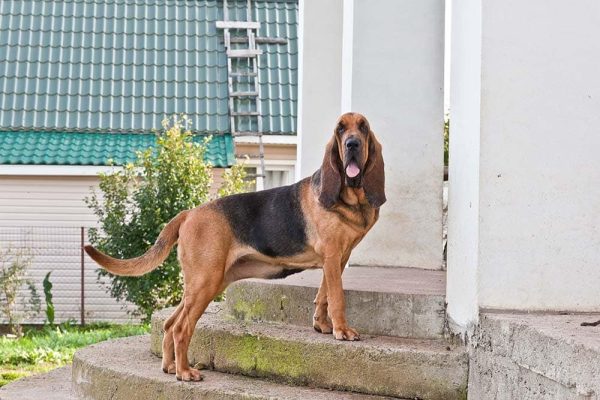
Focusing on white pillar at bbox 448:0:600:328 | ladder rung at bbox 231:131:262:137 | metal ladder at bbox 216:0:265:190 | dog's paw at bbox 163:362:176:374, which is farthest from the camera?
metal ladder at bbox 216:0:265:190

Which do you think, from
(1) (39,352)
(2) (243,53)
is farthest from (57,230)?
(1) (39,352)

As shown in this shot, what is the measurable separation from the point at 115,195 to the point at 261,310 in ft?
34.4

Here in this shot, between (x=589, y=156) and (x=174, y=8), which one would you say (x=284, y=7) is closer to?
(x=174, y=8)

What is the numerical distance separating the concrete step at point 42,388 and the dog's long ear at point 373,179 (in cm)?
262

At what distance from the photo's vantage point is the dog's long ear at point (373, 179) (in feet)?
21.4

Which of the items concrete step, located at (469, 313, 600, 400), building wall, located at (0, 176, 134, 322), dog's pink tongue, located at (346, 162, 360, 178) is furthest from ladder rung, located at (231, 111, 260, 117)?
concrete step, located at (469, 313, 600, 400)

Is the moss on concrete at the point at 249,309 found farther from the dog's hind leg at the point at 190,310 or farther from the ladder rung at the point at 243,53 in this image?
the ladder rung at the point at 243,53

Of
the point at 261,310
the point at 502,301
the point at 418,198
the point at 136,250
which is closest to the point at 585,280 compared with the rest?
the point at 502,301

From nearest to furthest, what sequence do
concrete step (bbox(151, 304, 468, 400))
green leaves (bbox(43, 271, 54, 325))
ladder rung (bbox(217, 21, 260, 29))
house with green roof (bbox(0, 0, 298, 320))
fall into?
concrete step (bbox(151, 304, 468, 400)), green leaves (bbox(43, 271, 54, 325)), house with green roof (bbox(0, 0, 298, 320)), ladder rung (bbox(217, 21, 260, 29))

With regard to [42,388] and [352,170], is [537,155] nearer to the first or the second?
[352,170]

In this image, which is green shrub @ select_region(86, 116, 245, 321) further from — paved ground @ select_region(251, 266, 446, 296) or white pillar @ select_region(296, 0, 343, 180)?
paved ground @ select_region(251, 266, 446, 296)

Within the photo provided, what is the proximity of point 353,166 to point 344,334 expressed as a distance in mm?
957

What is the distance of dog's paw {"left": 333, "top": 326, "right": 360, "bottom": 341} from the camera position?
21.1 ft

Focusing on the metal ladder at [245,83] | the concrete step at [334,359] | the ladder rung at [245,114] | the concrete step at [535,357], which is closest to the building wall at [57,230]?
the metal ladder at [245,83]
